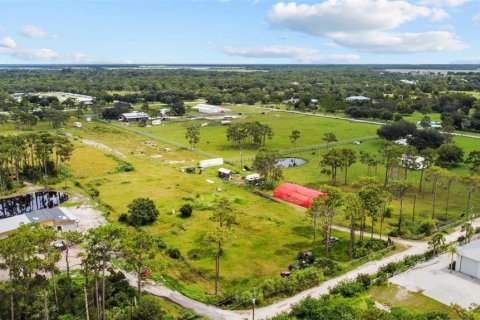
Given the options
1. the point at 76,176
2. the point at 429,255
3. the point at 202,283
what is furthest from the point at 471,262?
the point at 76,176

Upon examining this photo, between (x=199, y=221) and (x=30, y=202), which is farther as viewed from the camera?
(x=30, y=202)

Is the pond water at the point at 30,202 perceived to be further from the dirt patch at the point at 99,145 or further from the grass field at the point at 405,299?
the grass field at the point at 405,299

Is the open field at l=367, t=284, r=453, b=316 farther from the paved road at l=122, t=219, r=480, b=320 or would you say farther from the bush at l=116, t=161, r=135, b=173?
the bush at l=116, t=161, r=135, b=173

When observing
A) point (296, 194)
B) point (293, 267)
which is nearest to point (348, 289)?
point (293, 267)

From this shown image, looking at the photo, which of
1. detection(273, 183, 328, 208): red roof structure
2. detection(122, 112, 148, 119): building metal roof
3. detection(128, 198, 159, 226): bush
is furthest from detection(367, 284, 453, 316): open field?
detection(122, 112, 148, 119): building metal roof

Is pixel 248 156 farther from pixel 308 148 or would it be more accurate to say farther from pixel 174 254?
pixel 174 254
